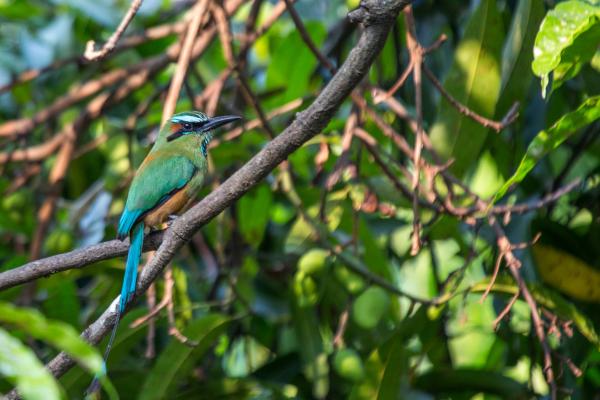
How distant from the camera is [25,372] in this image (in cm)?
125

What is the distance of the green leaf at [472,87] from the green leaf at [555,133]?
753mm

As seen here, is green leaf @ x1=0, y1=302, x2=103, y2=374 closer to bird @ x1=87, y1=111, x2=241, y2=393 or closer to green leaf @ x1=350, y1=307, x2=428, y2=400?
bird @ x1=87, y1=111, x2=241, y2=393

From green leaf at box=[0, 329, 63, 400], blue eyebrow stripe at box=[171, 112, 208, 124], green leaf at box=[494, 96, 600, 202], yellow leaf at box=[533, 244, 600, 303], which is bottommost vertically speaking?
yellow leaf at box=[533, 244, 600, 303]

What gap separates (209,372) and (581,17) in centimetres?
227

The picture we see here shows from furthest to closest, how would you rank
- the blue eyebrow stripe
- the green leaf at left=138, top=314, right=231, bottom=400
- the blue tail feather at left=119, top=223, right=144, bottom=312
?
the blue eyebrow stripe → the green leaf at left=138, top=314, right=231, bottom=400 → the blue tail feather at left=119, top=223, right=144, bottom=312

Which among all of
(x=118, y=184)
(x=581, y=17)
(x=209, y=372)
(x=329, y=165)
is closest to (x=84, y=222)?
(x=118, y=184)

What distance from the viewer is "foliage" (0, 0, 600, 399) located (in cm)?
317

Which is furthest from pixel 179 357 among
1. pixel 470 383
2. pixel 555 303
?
pixel 555 303

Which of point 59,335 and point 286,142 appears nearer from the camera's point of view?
point 59,335

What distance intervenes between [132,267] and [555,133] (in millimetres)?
1155

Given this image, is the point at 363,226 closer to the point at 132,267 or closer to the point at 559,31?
the point at 132,267

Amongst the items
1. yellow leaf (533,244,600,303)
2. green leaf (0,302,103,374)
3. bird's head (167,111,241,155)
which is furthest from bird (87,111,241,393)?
green leaf (0,302,103,374)

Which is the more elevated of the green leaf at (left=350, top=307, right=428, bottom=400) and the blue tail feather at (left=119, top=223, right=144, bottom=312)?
the blue tail feather at (left=119, top=223, right=144, bottom=312)

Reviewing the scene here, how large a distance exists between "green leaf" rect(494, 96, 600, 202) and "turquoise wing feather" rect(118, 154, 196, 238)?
3.88ft
